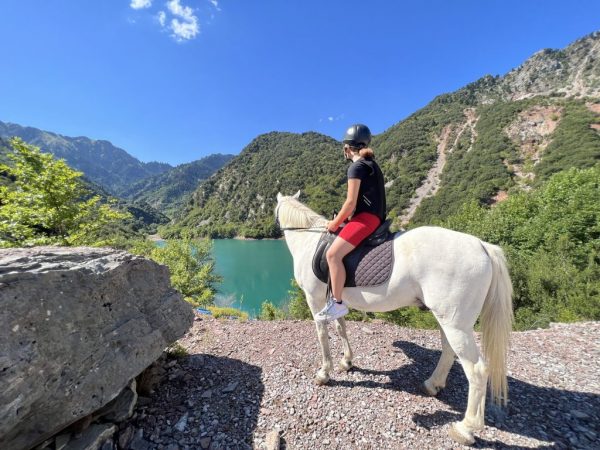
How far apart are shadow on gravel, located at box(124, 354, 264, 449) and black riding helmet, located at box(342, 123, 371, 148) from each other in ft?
10.8

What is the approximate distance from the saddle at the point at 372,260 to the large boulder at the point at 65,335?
7.34 feet

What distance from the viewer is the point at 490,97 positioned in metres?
96.9

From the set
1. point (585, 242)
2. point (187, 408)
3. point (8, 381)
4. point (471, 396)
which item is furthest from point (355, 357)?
point (585, 242)

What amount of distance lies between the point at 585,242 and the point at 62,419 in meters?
16.5

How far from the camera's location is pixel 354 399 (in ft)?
10.4

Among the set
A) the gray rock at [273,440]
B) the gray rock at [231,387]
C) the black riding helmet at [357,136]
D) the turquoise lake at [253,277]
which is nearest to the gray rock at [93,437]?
the gray rock at [231,387]

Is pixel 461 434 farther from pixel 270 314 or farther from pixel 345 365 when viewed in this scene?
pixel 270 314

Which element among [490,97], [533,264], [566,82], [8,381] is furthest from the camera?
[490,97]

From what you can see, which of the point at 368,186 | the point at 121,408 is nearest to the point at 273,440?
the point at 121,408

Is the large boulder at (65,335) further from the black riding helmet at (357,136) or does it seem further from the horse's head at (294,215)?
the black riding helmet at (357,136)

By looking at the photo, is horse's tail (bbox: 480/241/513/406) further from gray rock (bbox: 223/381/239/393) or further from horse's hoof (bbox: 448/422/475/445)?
gray rock (bbox: 223/381/239/393)

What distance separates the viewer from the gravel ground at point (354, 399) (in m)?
2.64

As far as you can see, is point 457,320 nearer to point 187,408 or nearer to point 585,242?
point 187,408

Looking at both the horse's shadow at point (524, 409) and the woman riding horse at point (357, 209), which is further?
→ the woman riding horse at point (357, 209)
